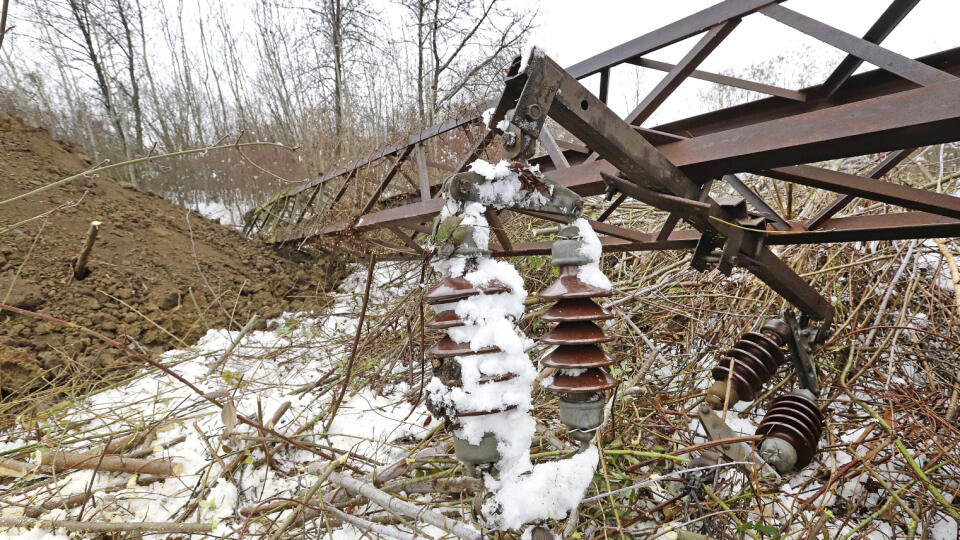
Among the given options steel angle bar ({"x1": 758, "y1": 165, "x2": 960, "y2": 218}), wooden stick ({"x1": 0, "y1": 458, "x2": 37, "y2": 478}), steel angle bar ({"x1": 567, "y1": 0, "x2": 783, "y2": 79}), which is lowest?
wooden stick ({"x1": 0, "y1": 458, "x2": 37, "y2": 478})

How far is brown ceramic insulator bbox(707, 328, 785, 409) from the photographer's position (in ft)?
6.35

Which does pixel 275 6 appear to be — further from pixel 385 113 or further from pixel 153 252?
pixel 153 252

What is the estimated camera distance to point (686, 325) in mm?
3260

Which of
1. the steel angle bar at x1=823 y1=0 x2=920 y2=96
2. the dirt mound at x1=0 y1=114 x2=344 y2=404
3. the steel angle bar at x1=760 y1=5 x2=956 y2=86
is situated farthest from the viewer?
the dirt mound at x1=0 y1=114 x2=344 y2=404

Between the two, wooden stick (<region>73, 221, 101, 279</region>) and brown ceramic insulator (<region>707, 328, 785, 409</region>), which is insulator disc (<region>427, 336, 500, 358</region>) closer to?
brown ceramic insulator (<region>707, 328, 785, 409</region>)

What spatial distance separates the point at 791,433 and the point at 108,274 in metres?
6.43

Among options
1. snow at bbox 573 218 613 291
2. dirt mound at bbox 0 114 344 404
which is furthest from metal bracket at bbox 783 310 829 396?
dirt mound at bbox 0 114 344 404

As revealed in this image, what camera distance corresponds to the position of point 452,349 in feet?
2.85

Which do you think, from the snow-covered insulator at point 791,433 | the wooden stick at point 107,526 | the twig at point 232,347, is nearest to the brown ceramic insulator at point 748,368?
the snow-covered insulator at point 791,433

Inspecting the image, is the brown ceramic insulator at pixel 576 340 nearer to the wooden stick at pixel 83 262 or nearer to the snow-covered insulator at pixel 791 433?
the snow-covered insulator at pixel 791 433

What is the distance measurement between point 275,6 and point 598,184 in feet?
45.2

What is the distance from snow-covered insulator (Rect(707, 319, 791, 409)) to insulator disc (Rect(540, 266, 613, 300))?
138 cm

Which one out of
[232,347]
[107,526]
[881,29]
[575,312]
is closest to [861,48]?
[881,29]

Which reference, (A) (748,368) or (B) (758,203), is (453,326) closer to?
(A) (748,368)
